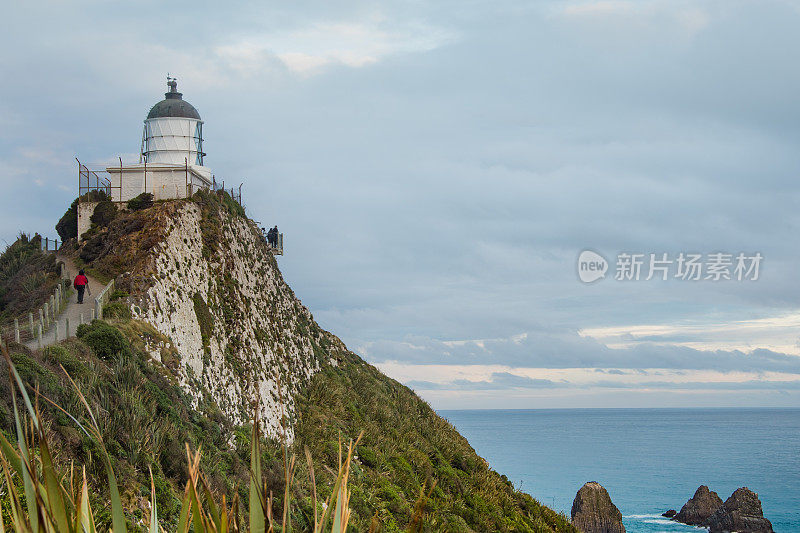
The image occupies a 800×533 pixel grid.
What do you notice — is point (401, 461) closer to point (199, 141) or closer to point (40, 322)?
point (40, 322)

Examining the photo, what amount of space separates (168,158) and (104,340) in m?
19.9

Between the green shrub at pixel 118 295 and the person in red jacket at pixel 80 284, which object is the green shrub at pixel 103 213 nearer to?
the person in red jacket at pixel 80 284

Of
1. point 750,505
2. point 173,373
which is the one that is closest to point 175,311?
point 173,373

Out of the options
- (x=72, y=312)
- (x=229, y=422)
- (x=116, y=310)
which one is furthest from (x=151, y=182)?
(x=229, y=422)

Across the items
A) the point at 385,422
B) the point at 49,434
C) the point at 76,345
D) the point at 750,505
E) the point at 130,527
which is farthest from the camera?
the point at 750,505

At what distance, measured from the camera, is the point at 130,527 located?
31.6 feet

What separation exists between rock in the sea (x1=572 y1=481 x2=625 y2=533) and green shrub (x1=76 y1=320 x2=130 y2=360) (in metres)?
35.5

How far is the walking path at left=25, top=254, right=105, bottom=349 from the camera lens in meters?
18.3

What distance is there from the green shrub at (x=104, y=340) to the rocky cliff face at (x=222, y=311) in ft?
6.65

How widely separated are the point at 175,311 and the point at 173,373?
3.75 metres

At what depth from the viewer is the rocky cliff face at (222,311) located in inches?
850

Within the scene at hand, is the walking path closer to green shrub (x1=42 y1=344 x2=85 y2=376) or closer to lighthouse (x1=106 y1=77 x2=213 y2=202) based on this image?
green shrub (x1=42 y1=344 x2=85 y2=376)

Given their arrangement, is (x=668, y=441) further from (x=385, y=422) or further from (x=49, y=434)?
(x=49, y=434)

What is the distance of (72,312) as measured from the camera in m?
21.3
